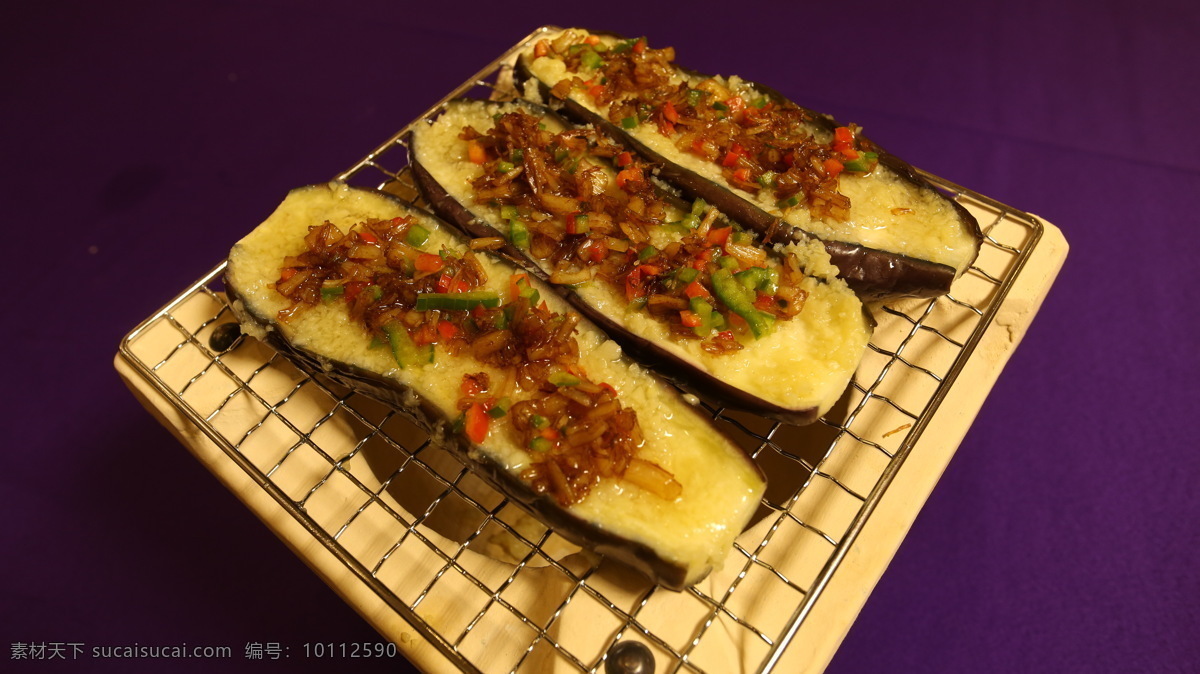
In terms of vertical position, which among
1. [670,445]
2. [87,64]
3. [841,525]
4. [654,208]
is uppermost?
[654,208]

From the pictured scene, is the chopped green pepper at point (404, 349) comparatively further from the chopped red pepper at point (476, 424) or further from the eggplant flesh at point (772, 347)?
the eggplant flesh at point (772, 347)

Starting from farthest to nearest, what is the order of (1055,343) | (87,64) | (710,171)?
(87,64)
(1055,343)
(710,171)

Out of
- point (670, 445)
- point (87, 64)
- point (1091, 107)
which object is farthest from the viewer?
point (87, 64)

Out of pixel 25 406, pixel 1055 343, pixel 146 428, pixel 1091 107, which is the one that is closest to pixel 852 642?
pixel 1055 343

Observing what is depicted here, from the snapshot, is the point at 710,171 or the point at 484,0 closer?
the point at 710,171

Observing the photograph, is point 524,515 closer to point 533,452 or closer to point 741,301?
point 533,452

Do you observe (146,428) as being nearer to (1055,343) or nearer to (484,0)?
(484,0)

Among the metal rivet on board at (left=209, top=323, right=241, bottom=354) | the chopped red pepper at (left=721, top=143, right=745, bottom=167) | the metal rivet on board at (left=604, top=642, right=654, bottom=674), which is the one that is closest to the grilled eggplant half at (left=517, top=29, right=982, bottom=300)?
the chopped red pepper at (left=721, top=143, right=745, bottom=167)

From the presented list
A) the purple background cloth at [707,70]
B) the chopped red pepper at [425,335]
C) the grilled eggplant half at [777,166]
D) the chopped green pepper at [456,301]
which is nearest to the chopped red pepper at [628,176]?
the grilled eggplant half at [777,166]
